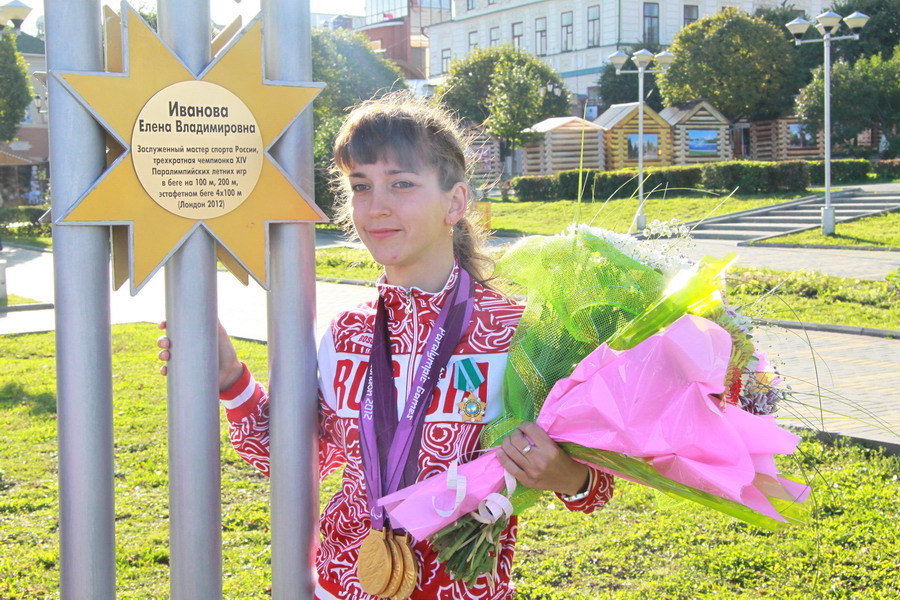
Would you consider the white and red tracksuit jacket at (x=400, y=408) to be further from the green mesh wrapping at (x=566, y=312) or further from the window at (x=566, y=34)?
the window at (x=566, y=34)

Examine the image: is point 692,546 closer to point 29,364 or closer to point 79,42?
point 79,42

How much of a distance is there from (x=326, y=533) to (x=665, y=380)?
0.91 m

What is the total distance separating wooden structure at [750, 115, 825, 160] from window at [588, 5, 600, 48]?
16502 millimetres

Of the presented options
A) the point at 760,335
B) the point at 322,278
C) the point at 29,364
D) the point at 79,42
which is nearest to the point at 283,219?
the point at 79,42

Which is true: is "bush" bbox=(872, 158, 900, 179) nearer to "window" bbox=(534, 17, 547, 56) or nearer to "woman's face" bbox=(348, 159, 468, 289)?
"woman's face" bbox=(348, 159, 468, 289)

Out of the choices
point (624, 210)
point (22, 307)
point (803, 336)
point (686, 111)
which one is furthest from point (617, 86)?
point (803, 336)

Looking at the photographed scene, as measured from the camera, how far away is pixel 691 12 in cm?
5400

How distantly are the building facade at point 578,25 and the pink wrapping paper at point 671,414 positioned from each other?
50442 mm

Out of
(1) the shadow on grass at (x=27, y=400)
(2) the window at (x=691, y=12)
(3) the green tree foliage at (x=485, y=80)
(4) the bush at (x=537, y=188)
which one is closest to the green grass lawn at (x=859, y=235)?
(4) the bush at (x=537, y=188)

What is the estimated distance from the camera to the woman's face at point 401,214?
7.20 ft

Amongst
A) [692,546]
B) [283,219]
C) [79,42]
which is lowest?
[692,546]

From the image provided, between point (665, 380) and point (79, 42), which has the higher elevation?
point (79, 42)

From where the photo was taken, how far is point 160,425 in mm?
6371

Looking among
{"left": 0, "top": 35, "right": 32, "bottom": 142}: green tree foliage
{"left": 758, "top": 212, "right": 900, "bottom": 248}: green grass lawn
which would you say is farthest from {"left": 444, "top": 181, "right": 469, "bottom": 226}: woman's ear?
{"left": 0, "top": 35, "right": 32, "bottom": 142}: green tree foliage
